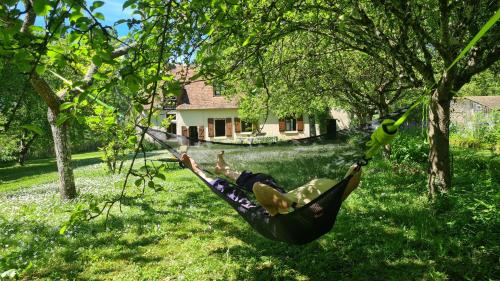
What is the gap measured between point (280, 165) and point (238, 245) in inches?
37.7

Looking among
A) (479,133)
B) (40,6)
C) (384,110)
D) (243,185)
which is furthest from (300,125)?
(40,6)

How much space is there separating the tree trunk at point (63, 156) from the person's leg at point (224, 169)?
3.34 m

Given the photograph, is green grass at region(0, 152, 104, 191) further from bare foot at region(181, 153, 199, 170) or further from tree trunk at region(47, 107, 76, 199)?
bare foot at region(181, 153, 199, 170)

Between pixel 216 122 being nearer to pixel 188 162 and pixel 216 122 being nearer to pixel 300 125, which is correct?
pixel 300 125

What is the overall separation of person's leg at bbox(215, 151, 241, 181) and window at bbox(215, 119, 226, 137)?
18331 mm

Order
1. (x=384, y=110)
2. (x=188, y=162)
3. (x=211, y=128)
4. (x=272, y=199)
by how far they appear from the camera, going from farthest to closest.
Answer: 1. (x=211, y=128)
2. (x=384, y=110)
3. (x=188, y=162)
4. (x=272, y=199)

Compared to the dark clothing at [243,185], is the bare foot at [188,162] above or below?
above

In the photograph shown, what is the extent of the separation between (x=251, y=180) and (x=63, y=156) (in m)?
4.10

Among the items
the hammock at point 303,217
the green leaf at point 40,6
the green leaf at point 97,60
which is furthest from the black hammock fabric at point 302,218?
the green leaf at point 40,6

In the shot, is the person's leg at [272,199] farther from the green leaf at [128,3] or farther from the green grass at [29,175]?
the green grass at [29,175]

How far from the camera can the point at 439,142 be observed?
4312 millimetres

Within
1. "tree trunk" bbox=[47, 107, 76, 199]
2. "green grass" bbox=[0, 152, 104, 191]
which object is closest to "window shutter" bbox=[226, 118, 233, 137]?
"green grass" bbox=[0, 152, 104, 191]

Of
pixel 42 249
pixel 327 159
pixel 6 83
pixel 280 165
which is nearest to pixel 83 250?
pixel 42 249

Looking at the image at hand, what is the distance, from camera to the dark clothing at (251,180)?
3.62 m
